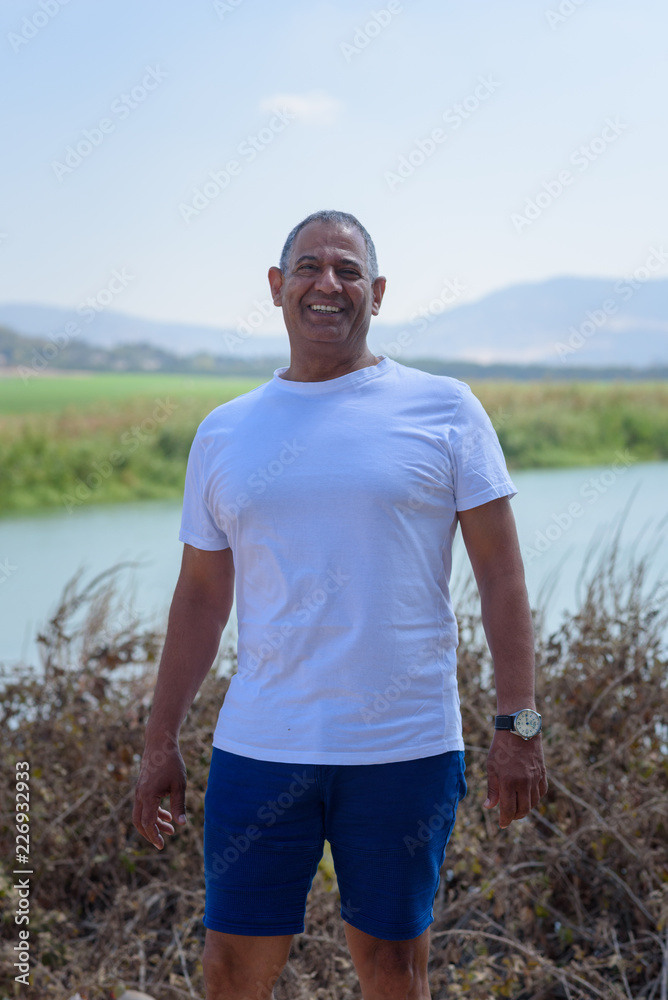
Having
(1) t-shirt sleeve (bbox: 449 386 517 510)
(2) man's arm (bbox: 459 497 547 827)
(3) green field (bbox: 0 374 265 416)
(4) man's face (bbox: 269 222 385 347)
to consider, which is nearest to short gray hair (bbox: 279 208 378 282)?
(4) man's face (bbox: 269 222 385 347)

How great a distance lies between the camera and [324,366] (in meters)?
2.03

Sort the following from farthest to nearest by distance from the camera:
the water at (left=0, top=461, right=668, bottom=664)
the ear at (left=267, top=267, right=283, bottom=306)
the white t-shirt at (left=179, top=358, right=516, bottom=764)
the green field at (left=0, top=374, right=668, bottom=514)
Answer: the green field at (left=0, top=374, right=668, bottom=514) → the water at (left=0, top=461, right=668, bottom=664) → the ear at (left=267, top=267, right=283, bottom=306) → the white t-shirt at (left=179, top=358, right=516, bottom=764)

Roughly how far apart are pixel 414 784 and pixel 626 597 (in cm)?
281

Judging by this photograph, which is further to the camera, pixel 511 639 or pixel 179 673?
pixel 179 673

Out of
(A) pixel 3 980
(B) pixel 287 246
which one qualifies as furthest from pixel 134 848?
(B) pixel 287 246

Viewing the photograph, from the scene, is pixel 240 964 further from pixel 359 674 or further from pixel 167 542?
pixel 167 542

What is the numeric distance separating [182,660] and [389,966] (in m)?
0.79

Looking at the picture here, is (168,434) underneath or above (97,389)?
underneath

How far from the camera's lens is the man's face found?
2.03 metres

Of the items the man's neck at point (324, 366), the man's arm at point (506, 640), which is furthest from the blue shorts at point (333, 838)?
the man's neck at point (324, 366)

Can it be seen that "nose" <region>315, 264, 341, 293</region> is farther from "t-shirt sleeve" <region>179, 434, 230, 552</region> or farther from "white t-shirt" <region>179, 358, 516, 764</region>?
"t-shirt sleeve" <region>179, 434, 230, 552</region>

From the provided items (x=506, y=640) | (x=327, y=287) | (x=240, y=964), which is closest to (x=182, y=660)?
(x=240, y=964)

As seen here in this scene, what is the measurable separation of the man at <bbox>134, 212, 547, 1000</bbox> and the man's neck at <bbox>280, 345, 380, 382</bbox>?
6cm

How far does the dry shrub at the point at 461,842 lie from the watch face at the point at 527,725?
3.58ft
